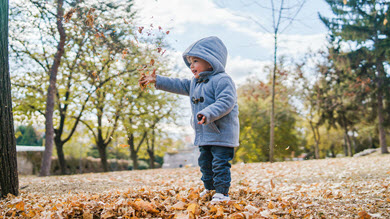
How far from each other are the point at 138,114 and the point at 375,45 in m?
13.8

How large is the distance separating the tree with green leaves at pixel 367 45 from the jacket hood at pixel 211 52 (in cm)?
1573

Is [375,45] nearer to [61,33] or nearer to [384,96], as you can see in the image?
[384,96]

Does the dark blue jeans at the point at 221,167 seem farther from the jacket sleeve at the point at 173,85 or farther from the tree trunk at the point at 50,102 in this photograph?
the tree trunk at the point at 50,102

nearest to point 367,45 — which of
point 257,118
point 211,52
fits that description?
point 257,118

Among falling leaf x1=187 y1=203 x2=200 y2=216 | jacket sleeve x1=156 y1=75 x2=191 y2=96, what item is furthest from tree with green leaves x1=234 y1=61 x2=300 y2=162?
falling leaf x1=187 y1=203 x2=200 y2=216

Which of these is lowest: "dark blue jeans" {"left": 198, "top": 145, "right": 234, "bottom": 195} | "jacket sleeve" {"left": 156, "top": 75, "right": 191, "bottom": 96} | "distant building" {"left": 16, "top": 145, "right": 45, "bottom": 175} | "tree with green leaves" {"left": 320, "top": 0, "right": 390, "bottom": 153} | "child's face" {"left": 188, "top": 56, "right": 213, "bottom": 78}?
"distant building" {"left": 16, "top": 145, "right": 45, "bottom": 175}

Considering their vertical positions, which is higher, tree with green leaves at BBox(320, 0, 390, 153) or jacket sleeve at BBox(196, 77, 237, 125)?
tree with green leaves at BBox(320, 0, 390, 153)

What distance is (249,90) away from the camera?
27891 mm

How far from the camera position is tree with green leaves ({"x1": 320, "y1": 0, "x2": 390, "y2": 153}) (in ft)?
54.7

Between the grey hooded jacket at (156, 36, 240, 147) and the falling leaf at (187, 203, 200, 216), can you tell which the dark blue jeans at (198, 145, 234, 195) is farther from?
the falling leaf at (187, 203, 200, 216)

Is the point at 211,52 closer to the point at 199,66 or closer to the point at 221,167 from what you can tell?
the point at 199,66

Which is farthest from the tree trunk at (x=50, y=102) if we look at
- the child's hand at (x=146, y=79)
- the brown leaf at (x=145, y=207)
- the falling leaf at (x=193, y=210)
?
the falling leaf at (x=193, y=210)

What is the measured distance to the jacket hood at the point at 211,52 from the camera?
3334 millimetres

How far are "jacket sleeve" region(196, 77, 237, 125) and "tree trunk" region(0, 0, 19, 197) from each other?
2634 millimetres
